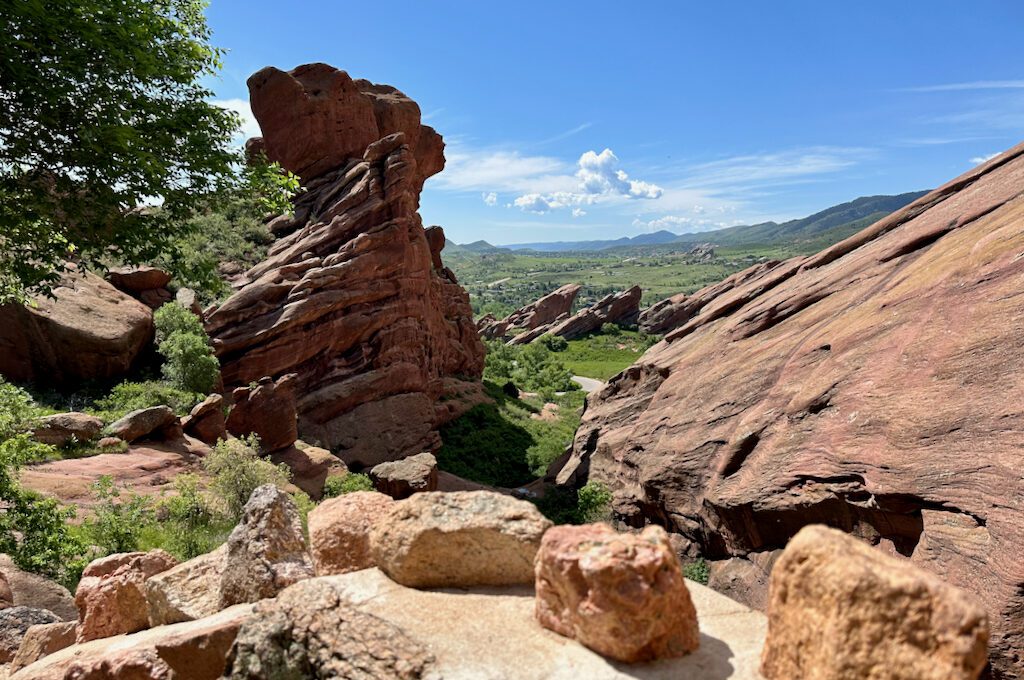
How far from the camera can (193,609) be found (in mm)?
7672

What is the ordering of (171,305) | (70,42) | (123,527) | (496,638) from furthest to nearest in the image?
(171,305)
(123,527)
(70,42)
(496,638)

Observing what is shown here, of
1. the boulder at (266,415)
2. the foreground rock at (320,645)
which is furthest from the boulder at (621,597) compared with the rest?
the boulder at (266,415)

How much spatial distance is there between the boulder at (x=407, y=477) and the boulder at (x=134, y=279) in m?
17.9

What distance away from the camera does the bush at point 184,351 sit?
90.6 ft

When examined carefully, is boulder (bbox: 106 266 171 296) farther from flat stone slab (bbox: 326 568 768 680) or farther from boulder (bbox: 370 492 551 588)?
flat stone slab (bbox: 326 568 768 680)

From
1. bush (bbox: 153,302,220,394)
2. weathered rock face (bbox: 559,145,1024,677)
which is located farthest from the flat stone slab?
bush (bbox: 153,302,220,394)

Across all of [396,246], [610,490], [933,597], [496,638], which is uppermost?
[396,246]

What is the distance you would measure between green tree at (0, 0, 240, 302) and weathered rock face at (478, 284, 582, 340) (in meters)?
103

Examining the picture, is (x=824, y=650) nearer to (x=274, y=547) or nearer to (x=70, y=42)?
(x=274, y=547)

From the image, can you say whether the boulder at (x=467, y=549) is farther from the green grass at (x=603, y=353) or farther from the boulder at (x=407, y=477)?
the green grass at (x=603, y=353)

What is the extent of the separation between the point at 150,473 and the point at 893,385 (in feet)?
78.6

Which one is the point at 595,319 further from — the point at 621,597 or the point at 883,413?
the point at 621,597

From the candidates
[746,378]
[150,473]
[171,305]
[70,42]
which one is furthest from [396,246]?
[70,42]

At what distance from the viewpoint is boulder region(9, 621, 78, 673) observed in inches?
314
